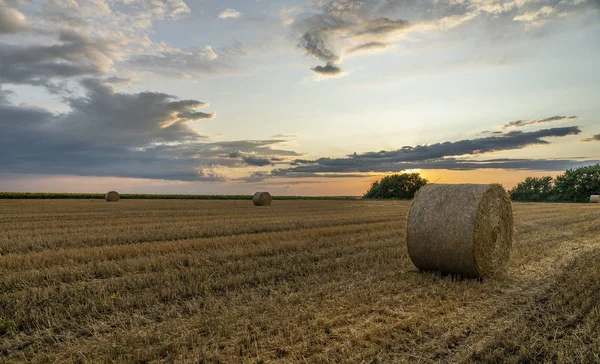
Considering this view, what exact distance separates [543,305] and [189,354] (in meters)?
4.83

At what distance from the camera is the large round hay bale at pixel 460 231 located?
7281 mm

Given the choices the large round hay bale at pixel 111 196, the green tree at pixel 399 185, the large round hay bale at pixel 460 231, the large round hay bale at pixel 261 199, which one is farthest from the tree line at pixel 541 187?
the large round hay bale at pixel 460 231

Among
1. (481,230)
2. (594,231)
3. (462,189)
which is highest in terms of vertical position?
(462,189)

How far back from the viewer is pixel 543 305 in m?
5.73

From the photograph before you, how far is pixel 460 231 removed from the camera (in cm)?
741

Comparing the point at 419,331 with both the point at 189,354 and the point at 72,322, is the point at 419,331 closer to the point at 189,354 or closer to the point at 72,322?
the point at 189,354

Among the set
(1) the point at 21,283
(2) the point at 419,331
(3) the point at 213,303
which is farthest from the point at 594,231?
(1) the point at 21,283

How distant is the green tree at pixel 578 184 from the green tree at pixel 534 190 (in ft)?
5.60

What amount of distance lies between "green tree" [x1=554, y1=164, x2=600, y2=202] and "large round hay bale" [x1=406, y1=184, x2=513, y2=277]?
51.9m

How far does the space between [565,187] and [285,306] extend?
59570mm

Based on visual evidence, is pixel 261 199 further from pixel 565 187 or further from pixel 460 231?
pixel 565 187

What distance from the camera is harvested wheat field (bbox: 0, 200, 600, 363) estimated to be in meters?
4.18

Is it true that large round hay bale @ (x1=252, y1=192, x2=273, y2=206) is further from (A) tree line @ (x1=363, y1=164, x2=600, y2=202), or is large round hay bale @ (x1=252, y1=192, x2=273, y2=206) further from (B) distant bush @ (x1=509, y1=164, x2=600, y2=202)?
(B) distant bush @ (x1=509, y1=164, x2=600, y2=202)

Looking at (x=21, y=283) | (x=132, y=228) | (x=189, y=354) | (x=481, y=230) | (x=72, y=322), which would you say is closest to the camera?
(x=189, y=354)
